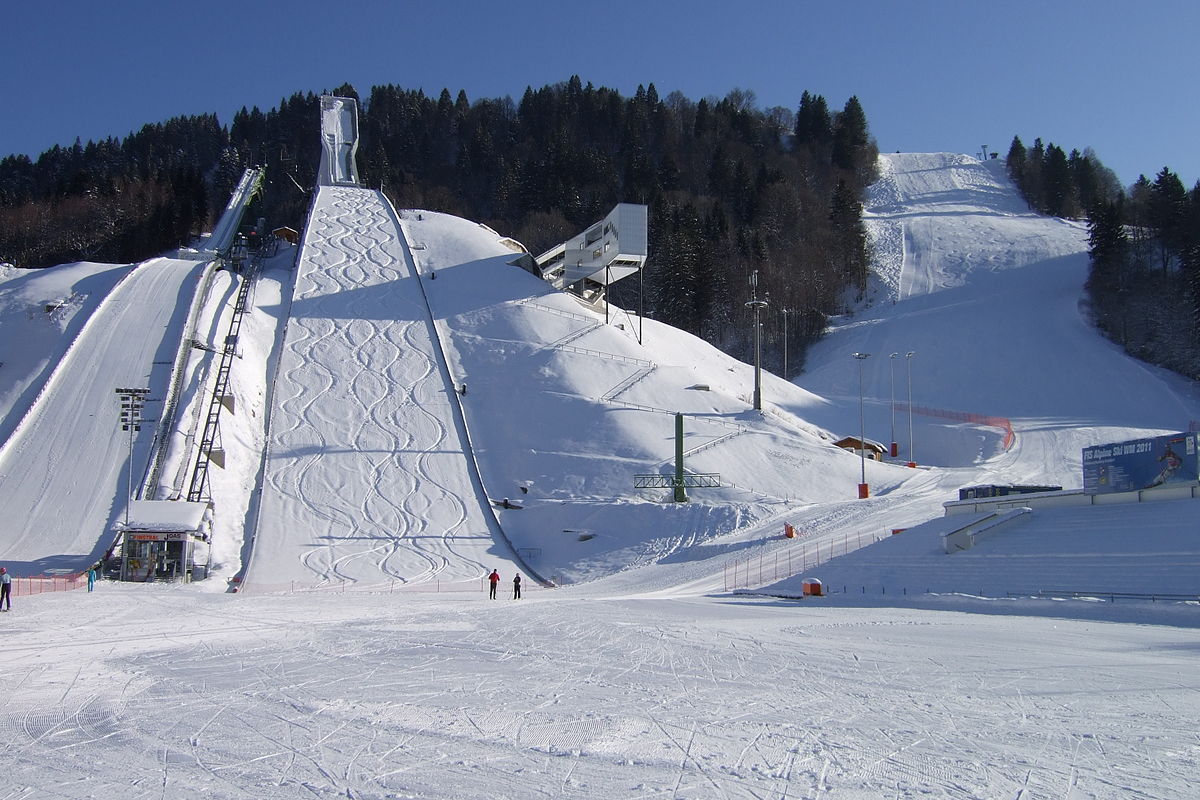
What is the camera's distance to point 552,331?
33125 mm

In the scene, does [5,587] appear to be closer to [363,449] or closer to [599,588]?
[599,588]

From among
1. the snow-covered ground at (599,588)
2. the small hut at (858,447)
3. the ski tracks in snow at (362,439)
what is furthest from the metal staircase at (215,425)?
the small hut at (858,447)

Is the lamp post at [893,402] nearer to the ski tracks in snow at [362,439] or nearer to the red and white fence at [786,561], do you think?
the red and white fence at [786,561]

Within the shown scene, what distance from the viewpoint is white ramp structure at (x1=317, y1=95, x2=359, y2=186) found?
54.3 m

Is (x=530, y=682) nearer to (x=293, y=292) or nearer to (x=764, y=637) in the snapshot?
(x=764, y=637)

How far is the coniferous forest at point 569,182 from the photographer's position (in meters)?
50.9

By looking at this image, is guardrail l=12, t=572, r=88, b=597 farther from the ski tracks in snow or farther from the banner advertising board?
the banner advertising board

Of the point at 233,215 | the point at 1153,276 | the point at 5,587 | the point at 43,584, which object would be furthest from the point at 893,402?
the point at 233,215

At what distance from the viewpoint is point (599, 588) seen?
1833cm

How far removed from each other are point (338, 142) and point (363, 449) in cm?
3740

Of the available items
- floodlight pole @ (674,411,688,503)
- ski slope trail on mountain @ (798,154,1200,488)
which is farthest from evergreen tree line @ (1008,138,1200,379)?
floodlight pole @ (674,411,688,503)

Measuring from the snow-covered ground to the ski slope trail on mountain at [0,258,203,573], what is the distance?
975 millimetres

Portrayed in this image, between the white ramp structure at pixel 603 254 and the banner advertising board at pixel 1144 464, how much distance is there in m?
20.3

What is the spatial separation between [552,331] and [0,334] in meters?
17.1
